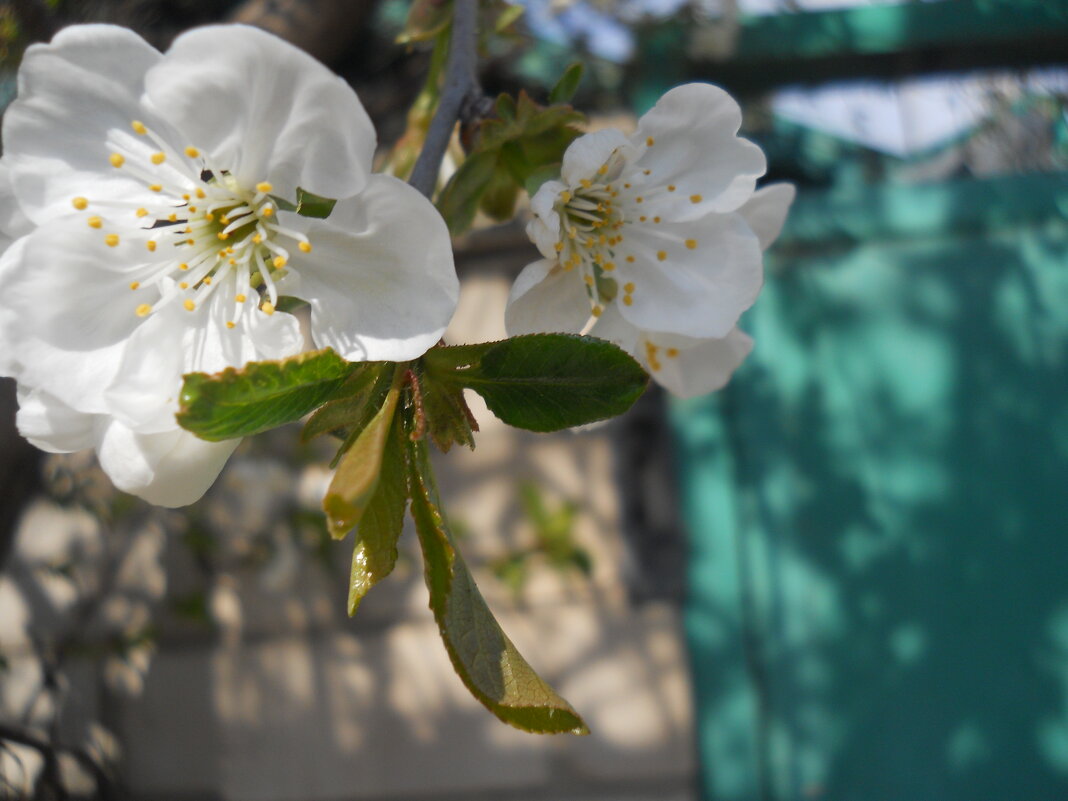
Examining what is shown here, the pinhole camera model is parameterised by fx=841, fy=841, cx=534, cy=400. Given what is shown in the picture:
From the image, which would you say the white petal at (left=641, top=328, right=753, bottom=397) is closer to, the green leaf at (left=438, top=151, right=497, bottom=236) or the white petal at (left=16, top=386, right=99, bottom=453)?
the green leaf at (left=438, top=151, right=497, bottom=236)

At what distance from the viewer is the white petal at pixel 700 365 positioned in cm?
74

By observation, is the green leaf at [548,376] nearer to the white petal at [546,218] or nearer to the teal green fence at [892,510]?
the white petal at [546,218]

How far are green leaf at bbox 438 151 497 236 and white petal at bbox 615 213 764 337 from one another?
135mm

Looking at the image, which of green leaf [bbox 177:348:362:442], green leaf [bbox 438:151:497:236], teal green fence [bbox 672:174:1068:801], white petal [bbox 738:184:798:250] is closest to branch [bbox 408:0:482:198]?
green leaf [bbox 438:151:497:236]

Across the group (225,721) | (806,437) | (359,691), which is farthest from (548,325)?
(225,721)

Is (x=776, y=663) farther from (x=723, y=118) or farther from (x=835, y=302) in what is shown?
(x=723, y=118)

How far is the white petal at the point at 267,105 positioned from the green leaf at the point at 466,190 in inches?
3.5

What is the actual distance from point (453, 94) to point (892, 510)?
5.04 ft

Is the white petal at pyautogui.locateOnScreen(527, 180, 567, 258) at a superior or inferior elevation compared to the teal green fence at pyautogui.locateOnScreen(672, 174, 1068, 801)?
superior

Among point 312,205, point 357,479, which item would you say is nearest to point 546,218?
point 312,205

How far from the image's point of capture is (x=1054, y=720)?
67.4 inches

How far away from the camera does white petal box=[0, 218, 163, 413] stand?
19.9 inches

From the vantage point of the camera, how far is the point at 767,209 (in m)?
0.69

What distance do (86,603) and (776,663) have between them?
160 cm
